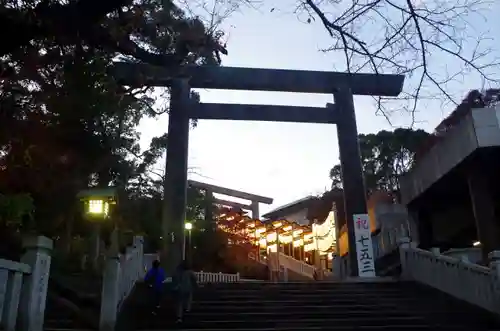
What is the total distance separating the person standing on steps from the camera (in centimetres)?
786

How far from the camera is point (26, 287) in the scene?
429 centimetres

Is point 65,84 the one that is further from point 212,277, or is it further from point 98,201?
point 212,277

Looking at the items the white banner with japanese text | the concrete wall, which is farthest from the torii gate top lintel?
the white banner with japanese text

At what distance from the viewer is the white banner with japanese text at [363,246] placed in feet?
42.1

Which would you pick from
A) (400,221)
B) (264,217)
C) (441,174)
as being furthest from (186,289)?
(264,217)

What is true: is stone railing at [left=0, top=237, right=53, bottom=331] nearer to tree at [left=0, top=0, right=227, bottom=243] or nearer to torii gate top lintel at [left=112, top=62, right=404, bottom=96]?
tree at [left=0, top=0, right=227, bottom=243]

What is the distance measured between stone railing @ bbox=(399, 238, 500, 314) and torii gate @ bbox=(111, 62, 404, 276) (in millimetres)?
1966

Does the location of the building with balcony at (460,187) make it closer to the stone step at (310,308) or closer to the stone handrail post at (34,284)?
the stone step at (310,308)

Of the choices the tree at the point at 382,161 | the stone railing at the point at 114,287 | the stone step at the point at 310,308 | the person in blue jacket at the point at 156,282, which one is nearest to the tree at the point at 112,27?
the stone railing at the point at 114,287

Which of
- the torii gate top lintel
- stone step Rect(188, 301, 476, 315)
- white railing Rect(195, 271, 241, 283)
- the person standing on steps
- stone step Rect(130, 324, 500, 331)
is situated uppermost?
the torii gate top lintel

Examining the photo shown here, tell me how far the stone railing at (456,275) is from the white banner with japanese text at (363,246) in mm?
1058

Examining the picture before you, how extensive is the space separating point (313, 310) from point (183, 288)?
2375 mm

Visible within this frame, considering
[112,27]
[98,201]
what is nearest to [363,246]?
[98,201]

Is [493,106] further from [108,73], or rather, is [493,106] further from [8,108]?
[8,108]
